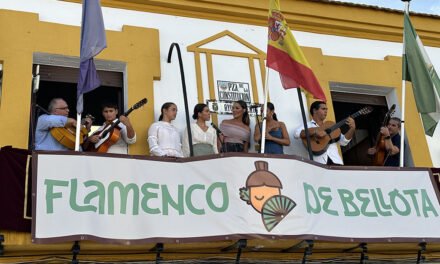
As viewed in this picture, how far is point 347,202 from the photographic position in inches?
280

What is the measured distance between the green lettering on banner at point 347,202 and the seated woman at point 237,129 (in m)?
1.44

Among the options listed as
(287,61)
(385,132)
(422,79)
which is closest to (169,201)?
(287,61)

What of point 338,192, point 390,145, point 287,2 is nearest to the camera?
point 338,192

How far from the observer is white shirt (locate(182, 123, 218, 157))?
25.4 feet

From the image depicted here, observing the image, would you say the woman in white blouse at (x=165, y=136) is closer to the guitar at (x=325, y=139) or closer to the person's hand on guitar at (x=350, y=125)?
the guitar at (x=325, y=139)

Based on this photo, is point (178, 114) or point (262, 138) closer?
point (262, 138)

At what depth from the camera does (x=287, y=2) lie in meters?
9.34

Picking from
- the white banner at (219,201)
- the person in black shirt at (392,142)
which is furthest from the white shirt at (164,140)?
the person in black shirt at (392,142)

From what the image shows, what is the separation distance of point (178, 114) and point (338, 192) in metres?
2.19

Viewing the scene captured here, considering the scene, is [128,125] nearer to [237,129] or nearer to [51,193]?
[237,129]

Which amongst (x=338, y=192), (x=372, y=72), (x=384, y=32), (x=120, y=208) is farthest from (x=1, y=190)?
(x=384, y=32)

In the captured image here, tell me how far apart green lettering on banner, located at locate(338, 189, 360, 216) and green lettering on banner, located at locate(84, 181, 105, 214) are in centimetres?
254

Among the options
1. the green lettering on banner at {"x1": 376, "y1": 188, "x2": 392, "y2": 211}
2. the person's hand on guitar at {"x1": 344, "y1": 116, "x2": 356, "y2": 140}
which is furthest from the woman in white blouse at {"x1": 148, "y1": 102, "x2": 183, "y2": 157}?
the green lettering on banner at {"x1": 376, "y1": 188, "x2": 392, "y2": 211}

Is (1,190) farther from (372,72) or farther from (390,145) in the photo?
(372,72)
